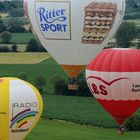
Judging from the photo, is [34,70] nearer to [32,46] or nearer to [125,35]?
[32,46]

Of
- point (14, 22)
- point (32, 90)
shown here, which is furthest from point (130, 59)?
point (14, 22)

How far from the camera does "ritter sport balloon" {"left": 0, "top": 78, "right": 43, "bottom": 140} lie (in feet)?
70.9

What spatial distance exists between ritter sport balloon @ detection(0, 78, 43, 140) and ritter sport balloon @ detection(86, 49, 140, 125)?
2.63m

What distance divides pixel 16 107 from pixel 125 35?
40.6 m

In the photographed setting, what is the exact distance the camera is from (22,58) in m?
55.4

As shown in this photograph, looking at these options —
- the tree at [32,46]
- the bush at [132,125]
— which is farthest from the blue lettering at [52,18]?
the tree at [32,46]

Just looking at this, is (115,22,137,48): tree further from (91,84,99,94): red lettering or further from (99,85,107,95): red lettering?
(99,85,107,95): red lettering

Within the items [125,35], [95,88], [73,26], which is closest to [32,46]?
[125,35]

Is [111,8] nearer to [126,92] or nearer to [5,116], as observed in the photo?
[126,92]

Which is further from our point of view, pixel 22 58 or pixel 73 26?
pixel 22 58

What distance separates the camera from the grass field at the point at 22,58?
5475 centimetres

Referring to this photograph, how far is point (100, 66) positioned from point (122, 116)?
1.65m

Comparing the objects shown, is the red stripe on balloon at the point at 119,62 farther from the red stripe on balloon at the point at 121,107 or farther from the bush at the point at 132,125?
the bush at the point at 132,125

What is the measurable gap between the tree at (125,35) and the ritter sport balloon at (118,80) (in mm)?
33997
